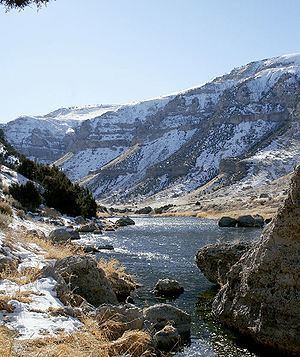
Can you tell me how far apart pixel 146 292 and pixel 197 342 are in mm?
6490

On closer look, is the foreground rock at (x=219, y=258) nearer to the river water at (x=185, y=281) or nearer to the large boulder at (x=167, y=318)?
the river water at (x=185, y=281)

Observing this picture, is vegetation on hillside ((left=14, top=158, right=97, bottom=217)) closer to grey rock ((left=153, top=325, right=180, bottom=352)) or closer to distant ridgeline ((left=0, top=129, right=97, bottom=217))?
distant ridgeline ((left=0, top=129, right=97, bottom=217))

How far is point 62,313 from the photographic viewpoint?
9469 mm

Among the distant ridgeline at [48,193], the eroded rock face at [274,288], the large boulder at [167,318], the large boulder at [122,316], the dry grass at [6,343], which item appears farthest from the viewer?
the distant ridgeline at [48,193]

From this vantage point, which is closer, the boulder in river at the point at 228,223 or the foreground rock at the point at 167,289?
the foreground rock at the point at 167,289

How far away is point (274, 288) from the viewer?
13.0 metres

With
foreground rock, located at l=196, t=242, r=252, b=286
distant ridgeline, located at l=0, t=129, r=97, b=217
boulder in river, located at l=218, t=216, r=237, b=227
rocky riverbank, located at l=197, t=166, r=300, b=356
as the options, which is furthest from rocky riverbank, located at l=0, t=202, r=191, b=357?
boulder in river, located at l=218, t=216, r=237, b=227

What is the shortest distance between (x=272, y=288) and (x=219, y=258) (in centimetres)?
794

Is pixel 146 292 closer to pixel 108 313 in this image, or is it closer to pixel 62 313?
pixel 108 313

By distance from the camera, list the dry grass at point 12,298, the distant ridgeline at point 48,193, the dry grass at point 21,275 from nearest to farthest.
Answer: the dry grass at point 12,298 → the dry grass at point 21,275 → the distant ridgeline at point 48,193

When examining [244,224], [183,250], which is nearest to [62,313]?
[183,250]

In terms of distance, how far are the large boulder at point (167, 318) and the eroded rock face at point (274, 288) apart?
4.72 feet

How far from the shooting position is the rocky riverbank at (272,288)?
12.4m

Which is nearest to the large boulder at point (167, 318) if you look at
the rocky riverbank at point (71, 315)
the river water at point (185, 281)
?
the rocky riverbank at point (71, 315)
